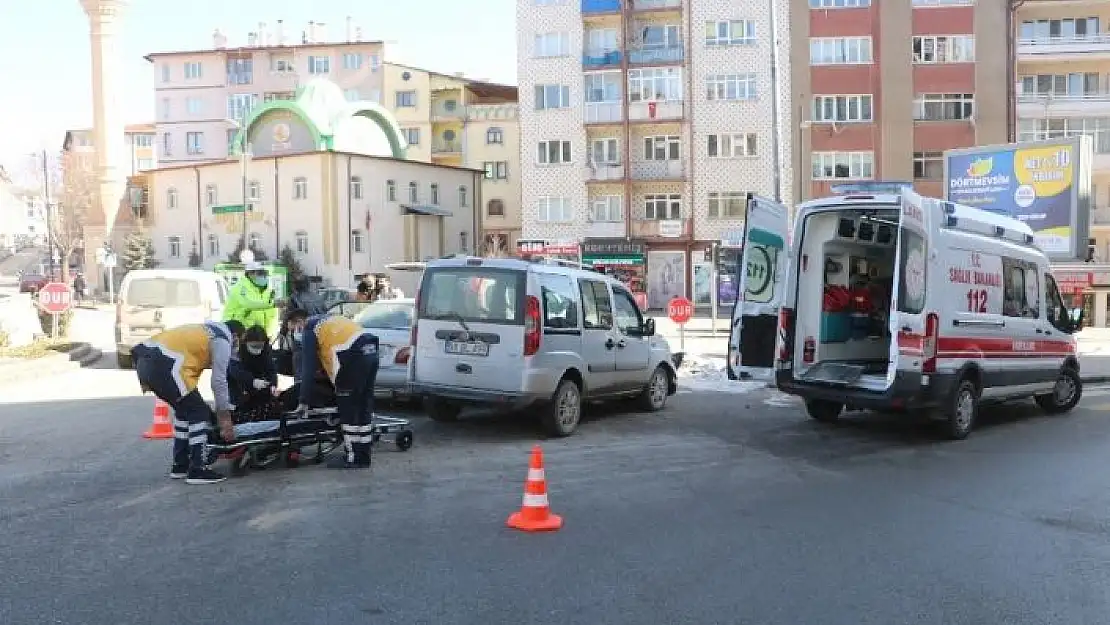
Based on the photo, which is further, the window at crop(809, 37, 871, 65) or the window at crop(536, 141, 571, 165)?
the window at crop(536, 141, 571, 165)

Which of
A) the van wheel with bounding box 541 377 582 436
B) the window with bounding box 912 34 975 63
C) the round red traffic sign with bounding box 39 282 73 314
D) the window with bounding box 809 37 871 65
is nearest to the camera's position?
the van wheel with bounding box 541 377 582 436

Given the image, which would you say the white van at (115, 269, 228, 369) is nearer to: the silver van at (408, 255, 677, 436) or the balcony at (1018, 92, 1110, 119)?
the silver van at (408, 255, 677, 436)

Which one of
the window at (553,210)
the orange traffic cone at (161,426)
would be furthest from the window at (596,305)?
the window at (553,210)

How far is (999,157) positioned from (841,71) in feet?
83.1

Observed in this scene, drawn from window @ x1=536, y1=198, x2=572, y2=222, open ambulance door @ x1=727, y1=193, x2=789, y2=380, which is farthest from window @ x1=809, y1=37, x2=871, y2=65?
open ambulance door @ x1=727, y1=193, x2=789, y2=380

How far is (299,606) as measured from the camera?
5.02 metres

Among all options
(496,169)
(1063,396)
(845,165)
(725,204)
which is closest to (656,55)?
(725,204)

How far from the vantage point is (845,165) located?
47.5 m

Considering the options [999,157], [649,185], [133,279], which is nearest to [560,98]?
[649,185]

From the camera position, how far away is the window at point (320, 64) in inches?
2980

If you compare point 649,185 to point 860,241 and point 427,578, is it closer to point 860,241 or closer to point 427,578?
point 860,241

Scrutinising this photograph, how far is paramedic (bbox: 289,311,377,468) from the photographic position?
8.60 meters

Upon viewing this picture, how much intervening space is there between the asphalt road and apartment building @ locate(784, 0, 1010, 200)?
38.5m

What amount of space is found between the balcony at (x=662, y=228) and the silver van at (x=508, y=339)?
3826 centimetres
